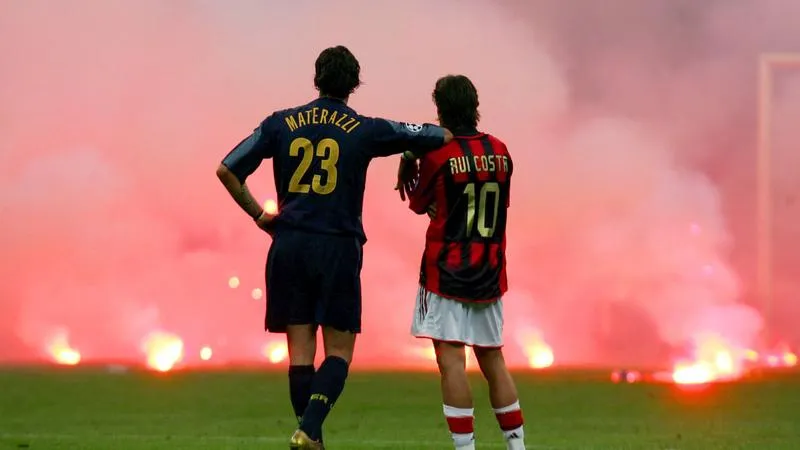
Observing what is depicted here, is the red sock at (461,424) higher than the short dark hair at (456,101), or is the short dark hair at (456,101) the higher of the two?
the short dark hair at (456,101)

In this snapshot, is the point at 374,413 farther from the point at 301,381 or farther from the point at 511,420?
the point at 511,420

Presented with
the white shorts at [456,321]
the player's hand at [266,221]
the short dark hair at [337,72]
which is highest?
the short dark hair at [337,72]

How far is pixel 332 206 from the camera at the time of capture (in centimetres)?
798

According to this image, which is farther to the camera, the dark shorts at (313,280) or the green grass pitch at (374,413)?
the green grass pitch at (374,413)

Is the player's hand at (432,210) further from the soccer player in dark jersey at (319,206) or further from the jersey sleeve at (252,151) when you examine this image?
the jersey sleeve at (252,151)

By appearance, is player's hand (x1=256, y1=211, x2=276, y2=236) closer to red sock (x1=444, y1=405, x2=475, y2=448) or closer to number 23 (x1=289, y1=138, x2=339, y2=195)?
number 23 (x1=289, y1=138, x2=339, y2=195)


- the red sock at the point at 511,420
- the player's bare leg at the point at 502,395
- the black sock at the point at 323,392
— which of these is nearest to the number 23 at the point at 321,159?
the black sock at the point at 323,392

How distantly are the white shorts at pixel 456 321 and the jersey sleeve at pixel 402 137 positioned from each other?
874mm

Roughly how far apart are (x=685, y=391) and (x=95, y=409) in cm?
889

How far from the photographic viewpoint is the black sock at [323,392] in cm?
779

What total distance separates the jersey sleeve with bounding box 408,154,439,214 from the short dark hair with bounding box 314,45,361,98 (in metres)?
0.71

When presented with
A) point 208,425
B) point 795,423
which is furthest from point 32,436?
point 795,423

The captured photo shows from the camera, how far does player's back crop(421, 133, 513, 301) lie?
25.4ft

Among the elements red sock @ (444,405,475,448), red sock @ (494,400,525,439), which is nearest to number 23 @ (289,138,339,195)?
red sock @ (444,405,475,448)
